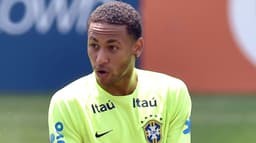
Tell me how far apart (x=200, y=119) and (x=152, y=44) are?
5.60 ft

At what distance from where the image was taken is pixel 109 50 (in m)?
4.95

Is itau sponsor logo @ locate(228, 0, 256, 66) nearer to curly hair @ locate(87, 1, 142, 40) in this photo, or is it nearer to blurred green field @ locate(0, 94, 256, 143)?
blurred green field @ locate(0, 94, 256, 143)

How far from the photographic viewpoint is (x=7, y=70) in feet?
41.0

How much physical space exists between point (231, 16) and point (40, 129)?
11.2ft

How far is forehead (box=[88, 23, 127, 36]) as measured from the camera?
4879mm

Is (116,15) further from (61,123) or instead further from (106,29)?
(61,123)

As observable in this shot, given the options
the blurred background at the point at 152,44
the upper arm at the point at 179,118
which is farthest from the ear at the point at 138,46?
the blurred background at the point at 152,44

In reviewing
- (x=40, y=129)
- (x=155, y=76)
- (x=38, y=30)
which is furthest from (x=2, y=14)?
(x=155, y=76)

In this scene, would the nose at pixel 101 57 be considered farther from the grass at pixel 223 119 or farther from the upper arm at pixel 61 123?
the grass at pixel 223 119

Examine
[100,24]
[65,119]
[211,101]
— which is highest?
[100,24]

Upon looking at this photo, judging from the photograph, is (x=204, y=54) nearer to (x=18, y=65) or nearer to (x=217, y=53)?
(x=217, y=53)

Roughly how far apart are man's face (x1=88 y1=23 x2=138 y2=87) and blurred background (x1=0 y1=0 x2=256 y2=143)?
7389 millimetres

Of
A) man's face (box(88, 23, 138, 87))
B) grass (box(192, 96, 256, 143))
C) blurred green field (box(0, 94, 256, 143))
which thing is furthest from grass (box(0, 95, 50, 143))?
man's face (box(88, 23, 138, 87))

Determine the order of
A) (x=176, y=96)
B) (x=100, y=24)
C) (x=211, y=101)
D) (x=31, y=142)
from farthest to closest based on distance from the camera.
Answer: (x=211, y=101) < (x=31, y=142) < (x=176, y=96) < (x=100, y=24)
